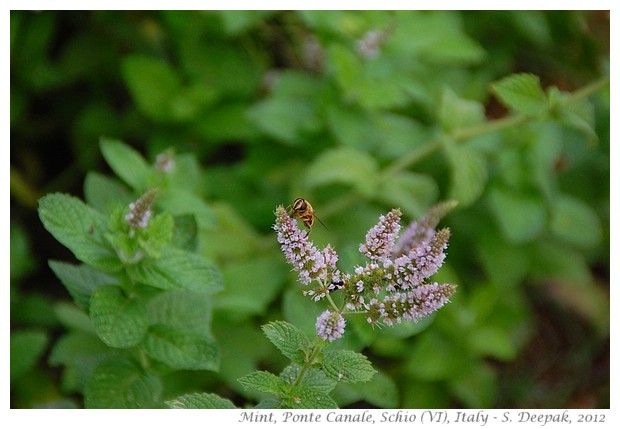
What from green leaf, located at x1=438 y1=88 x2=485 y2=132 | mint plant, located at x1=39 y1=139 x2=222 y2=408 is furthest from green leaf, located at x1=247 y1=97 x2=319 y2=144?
mint plant, located at x1=39 y1=139 x2=222 y2=408

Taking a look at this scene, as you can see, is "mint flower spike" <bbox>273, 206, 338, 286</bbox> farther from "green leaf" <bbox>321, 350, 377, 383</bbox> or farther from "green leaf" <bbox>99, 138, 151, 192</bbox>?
"green leaf" <bbox>99, 138, 151, 192</bbox>

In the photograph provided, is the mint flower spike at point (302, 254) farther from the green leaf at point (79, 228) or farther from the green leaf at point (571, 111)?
the green leaf at point (571, 111)

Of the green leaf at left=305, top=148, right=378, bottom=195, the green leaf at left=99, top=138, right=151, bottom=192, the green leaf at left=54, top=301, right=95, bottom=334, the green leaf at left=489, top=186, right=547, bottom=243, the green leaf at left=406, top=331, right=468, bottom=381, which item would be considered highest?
the green leaf at left=489, top=186, right=547, bottom=243

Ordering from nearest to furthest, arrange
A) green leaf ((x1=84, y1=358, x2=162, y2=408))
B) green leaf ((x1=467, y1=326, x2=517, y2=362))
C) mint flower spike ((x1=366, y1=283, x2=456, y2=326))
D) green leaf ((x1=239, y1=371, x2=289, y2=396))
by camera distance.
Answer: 1. mint flower spike ((x1=366, y1=283, x2=456, y2=326))
2. green leaf ((x1=239, y1=371, x2=289, y2=396))
3. green leaf ((x1=84, y1=358, x2=162, y2=408))
4. green leaf ((x1=467, y1=326, x2=517, y2=362))

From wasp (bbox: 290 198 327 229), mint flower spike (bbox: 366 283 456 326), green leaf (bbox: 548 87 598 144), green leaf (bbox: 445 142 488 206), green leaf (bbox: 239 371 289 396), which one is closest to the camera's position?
mint flower spike (bbox: 366 283 456 326)

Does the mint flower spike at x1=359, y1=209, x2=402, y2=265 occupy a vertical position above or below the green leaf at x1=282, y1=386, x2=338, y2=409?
above

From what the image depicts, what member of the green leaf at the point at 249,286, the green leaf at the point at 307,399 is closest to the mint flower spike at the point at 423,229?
the green leaf at the point at 307,399

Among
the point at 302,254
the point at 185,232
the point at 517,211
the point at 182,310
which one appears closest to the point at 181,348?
the point at 182,310
